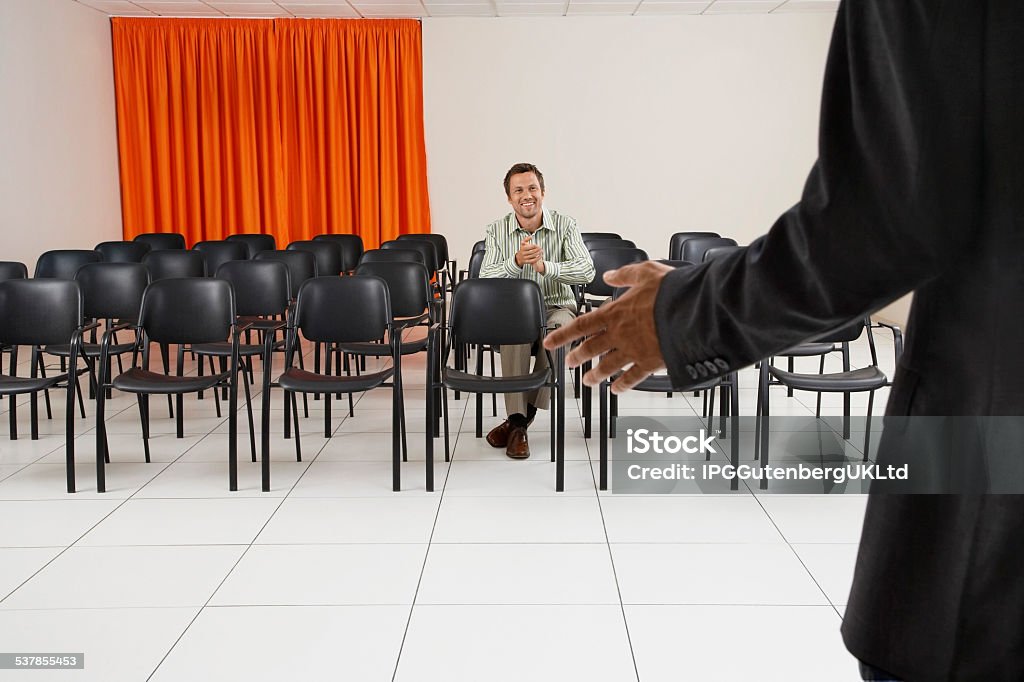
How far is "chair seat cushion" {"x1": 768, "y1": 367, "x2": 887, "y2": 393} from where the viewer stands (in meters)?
3.97

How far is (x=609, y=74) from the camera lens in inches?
392

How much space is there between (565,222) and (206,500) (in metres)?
2.36

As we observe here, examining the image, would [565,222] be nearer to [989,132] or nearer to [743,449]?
[743,449]

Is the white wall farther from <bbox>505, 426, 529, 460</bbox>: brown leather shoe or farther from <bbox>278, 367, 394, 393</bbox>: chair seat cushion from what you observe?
<bbox>505, 426, 529, 460</bbox>: brown leather shoe

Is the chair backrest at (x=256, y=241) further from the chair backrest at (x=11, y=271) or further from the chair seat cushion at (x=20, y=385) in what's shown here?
the chair seat cushion at (x=20, y=385)

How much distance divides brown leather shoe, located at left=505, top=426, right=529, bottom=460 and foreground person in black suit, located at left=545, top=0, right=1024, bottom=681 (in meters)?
3.49

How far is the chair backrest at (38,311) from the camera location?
4457mm

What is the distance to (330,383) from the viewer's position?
3996 millimetres

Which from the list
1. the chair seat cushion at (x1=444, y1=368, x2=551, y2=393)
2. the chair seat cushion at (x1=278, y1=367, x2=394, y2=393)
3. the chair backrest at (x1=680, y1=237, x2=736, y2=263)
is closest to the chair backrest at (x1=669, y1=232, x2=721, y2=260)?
the chair backrest at (x1=680, y1=237, x2=736, y2=263)

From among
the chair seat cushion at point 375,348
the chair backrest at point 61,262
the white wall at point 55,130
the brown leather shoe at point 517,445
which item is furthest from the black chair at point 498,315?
the white wall at point 55,130

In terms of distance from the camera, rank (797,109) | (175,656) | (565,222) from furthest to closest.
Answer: (797,109), (565,222), (175,656)

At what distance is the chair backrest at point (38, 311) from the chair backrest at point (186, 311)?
367mm

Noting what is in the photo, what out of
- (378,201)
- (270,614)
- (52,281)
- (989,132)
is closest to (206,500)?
(270,614)

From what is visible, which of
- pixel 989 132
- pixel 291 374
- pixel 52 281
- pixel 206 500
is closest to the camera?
pixel 989 132
